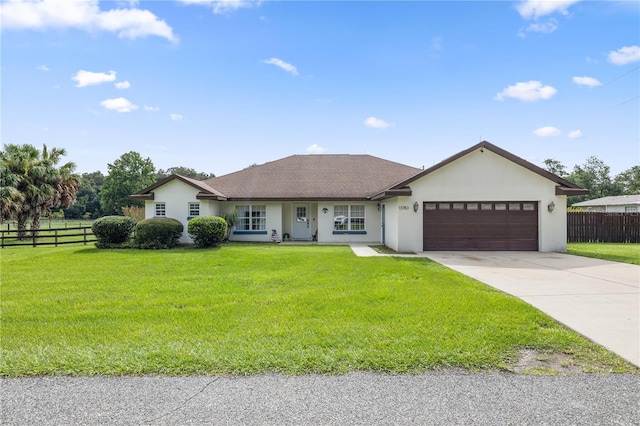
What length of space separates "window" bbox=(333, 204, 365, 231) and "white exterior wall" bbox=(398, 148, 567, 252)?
465 centimetres

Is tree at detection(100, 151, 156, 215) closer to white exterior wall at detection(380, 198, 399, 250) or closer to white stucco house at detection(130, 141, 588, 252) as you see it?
white stucco house at detection(130, 141, 588, 252)

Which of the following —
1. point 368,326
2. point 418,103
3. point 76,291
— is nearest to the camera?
point 368,326

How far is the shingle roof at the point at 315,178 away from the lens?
64.0ft

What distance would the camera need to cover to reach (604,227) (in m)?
20.3

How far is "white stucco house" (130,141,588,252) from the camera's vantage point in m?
15.0

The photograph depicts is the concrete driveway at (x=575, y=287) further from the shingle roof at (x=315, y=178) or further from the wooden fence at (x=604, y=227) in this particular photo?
the wooden fence at (x=604, y=227)

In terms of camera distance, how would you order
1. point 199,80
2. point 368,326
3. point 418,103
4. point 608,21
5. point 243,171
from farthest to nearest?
point 243,171 → point 418,103 → point 199,80 → point 608,21 → point 368,326

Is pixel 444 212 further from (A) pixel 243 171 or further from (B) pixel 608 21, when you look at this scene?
(A) pixel 243 171

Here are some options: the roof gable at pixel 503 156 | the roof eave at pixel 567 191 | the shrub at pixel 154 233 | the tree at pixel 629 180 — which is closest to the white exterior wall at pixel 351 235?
the roof gable at pixel 503 156

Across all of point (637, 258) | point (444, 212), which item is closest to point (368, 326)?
point (444, 212)

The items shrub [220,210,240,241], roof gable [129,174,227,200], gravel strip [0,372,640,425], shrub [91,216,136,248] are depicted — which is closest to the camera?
gravel strip [0,372,640,425]

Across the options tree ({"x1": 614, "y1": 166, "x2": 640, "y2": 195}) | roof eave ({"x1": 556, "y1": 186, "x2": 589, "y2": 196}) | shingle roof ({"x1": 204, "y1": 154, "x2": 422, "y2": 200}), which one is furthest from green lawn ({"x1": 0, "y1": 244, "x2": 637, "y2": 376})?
tree ({"x1": 614, "y1": 166, "x2": 640, "y2": 195})

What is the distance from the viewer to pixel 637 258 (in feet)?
42.6

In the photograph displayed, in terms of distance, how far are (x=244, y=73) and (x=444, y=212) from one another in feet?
37.7
